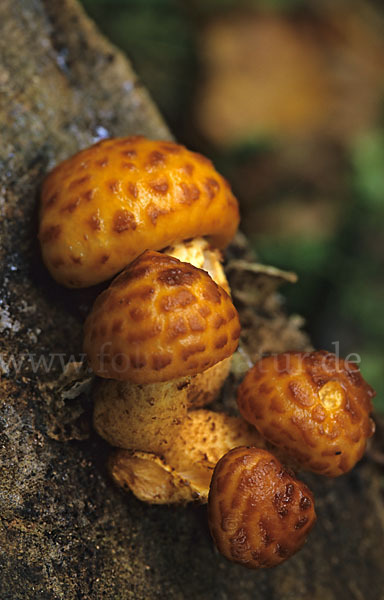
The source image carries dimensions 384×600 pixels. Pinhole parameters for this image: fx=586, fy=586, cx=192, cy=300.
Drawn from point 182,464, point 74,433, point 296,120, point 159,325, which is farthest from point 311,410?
point 296,120

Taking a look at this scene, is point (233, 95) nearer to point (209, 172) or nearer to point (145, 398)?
point (209, 172)

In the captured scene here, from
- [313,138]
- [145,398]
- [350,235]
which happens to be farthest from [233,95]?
[145,398]

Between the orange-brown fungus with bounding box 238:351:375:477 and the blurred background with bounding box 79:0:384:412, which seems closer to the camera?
the orange-brown fungus with bounding box 238:351:375:477

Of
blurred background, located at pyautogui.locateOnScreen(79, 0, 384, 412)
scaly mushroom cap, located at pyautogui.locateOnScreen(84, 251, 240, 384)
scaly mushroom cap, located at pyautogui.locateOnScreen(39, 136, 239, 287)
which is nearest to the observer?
scaly mushroom cap, located at pyautogui.locateOnScreen(84, 251, 240, 384)

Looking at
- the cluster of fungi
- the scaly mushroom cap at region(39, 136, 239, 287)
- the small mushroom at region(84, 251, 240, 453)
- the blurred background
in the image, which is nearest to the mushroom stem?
the cluster of fungi

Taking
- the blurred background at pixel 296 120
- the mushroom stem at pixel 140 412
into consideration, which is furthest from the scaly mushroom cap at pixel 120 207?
the blurred background at pixel 296 120

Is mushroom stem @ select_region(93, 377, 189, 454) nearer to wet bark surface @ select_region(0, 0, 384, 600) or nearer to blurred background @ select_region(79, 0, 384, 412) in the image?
wet bark surface @ select_region(0, 0, 384, 600)

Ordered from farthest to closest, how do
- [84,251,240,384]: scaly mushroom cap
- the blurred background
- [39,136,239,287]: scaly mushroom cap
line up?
the blurred background, [39,136,239,287]: scaly mushroom cap, [84,251,240,384]: scaly mushroom cap
